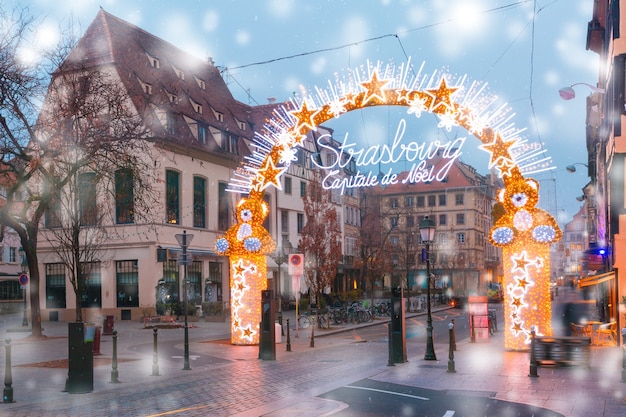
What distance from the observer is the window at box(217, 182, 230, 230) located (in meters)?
48.8

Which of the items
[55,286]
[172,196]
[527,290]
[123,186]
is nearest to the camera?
[527,290]

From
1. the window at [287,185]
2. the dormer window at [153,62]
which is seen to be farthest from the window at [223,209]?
the window at [287,185]

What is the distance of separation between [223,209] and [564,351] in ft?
113

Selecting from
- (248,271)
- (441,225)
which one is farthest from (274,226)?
(441,225)

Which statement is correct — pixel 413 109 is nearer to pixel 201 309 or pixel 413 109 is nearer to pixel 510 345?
pixel 510 345

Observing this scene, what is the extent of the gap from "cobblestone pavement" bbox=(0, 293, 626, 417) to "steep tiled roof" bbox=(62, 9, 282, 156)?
18.9 metres

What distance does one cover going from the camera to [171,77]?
157 feet

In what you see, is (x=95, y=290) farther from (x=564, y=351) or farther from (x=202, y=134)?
(x=564, y=351)

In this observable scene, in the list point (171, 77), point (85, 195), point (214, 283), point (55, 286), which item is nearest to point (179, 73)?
point (171, 77)

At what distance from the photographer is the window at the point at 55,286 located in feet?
143

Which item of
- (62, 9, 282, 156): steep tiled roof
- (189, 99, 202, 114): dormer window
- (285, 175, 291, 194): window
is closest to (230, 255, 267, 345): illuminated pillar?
(62, 9, 282, 156): steep tiled roof

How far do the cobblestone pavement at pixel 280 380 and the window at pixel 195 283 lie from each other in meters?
19.8

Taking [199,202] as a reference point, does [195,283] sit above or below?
below

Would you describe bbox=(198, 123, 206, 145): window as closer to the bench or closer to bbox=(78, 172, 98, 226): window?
bbox=(78, 172, 98, 226): window
